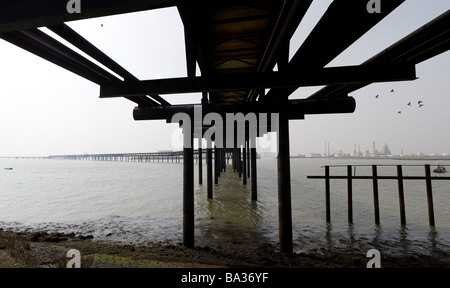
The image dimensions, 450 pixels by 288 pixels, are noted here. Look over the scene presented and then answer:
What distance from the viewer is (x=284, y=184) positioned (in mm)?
4848

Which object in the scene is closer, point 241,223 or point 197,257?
point 197,257

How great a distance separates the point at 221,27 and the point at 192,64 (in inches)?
35.1

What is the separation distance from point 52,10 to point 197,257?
4.96 metres

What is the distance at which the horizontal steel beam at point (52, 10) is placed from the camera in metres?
1.87

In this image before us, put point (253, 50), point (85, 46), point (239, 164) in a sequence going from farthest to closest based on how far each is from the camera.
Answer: point (239, 164)
point (253, 50)
point (85, 46)

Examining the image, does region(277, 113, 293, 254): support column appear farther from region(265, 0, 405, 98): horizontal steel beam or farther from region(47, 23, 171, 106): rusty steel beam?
region(47, 23, 171, 106): rusty steel beam

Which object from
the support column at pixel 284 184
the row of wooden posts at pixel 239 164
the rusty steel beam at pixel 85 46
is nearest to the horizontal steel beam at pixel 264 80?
the rusty steel beam at pixel 85 46

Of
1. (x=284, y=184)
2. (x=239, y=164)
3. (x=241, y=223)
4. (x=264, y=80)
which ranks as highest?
(x=264, y=80)

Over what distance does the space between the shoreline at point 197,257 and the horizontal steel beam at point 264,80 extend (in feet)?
10.9

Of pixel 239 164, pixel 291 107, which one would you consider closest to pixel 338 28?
pixel 291 107

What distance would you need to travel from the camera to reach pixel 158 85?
13.6ft

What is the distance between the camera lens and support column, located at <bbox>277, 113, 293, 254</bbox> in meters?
4.85

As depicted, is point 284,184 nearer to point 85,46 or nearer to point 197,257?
point 197,257

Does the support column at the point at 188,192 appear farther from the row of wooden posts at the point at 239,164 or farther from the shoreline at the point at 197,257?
the row of wooden posts at the point at 239,164
